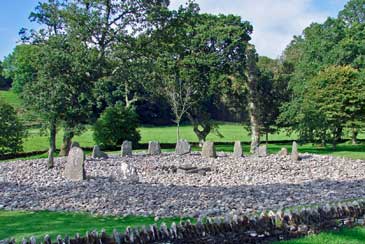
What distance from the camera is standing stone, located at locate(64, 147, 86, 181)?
46.2ft

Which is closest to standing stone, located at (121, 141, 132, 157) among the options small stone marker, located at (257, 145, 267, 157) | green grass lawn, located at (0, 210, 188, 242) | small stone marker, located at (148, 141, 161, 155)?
small stone marker, located at (148, 141, 161, 155)

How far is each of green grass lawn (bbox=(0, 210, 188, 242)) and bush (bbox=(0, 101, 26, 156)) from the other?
18.2 m

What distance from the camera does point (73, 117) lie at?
22266mm

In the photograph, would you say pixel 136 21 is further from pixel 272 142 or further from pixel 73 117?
pixel 272 142

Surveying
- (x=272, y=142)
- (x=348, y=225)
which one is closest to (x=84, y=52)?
(x=348, y=225)

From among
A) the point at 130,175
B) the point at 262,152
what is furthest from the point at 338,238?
the point at 262,152

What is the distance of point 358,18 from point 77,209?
133ft

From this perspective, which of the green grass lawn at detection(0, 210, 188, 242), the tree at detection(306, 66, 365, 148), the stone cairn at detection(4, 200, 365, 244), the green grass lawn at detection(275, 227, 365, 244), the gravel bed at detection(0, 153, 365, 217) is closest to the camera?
the stone cairn at detection(4, 200, 365, 244)

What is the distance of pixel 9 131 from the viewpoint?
86.6ft

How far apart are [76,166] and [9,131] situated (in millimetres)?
14060

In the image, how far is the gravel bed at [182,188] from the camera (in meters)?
9.68

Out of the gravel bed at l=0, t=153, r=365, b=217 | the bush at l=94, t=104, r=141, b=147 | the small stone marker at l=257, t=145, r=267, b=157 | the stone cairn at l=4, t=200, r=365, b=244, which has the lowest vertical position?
the gravel bed at l=0, t=153, r=365, b=217

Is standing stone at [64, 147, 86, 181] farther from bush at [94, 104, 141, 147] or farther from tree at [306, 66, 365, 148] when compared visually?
tree at [306, 66, 365, 148]

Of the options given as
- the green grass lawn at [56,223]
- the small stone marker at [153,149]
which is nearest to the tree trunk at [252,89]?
the small stone marker at [153,149]
